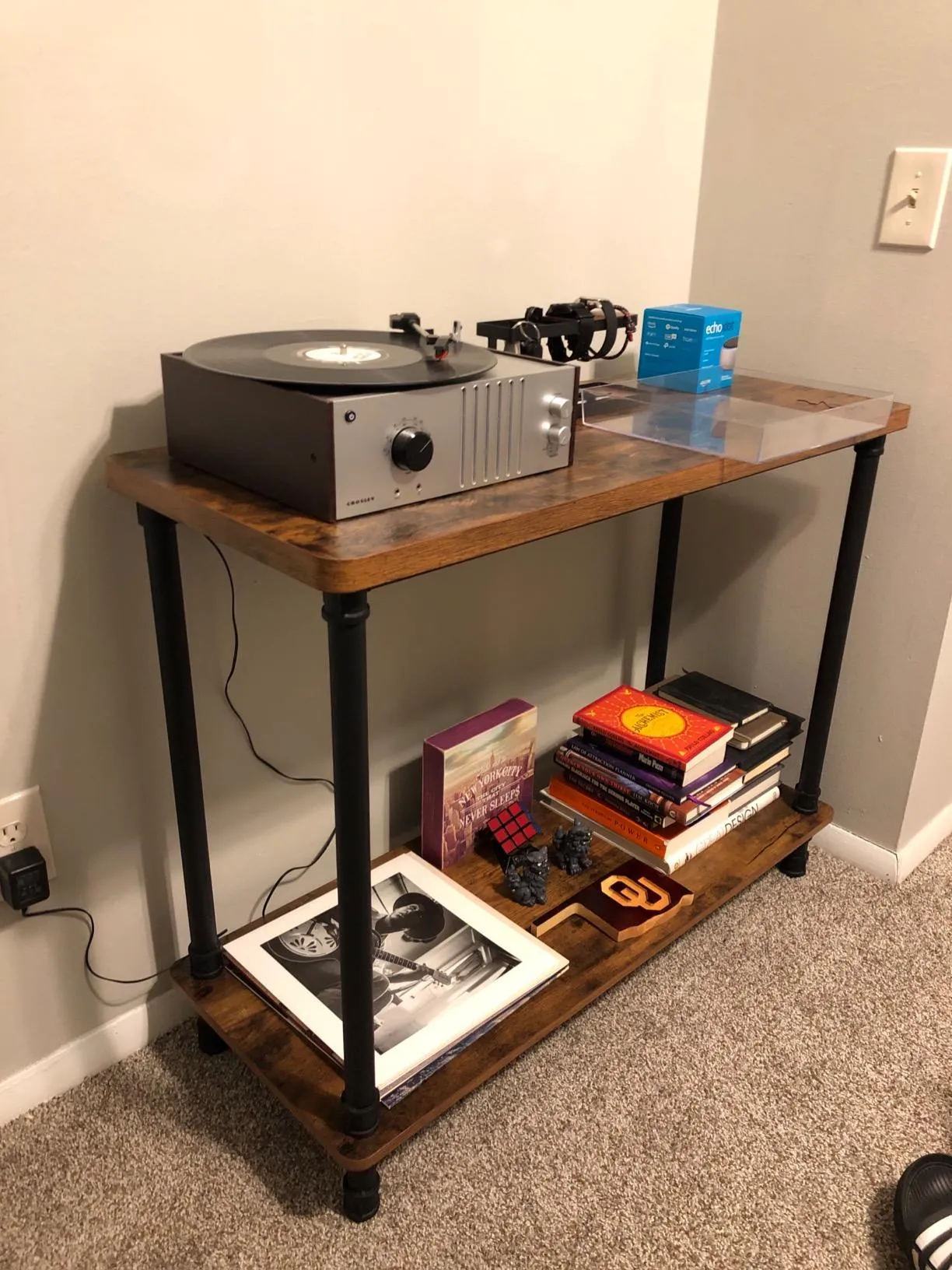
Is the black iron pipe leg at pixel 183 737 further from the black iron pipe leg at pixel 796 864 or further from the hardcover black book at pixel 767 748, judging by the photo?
the black iron pipe leg at pixel 796 864

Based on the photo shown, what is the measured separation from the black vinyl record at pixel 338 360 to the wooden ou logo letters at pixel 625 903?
2.24 ft

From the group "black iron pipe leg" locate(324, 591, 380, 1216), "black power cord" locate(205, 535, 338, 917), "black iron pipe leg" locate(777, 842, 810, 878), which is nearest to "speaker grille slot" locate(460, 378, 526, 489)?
"black iron pipe leg" locate(324, 591, 380, 1216)

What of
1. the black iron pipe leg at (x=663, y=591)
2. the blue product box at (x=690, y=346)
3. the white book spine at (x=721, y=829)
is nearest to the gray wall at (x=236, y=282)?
the blue product box at (x=690, y=346)

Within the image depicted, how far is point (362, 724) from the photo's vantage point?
78cm

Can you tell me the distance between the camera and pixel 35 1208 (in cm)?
98

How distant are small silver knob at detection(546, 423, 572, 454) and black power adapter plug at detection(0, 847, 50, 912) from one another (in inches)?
25.4

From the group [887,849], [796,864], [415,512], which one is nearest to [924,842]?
[887,849]

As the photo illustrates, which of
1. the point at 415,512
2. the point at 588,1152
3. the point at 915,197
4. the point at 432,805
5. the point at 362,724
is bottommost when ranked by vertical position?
the point at 588,1152

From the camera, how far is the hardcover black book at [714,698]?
1445 mm

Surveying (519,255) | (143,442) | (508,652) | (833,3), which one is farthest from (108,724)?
(833,3)

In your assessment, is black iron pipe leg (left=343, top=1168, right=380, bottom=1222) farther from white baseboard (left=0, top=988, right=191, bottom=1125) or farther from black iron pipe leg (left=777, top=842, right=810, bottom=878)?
black iron pipe leg (left=777, top=842, right=810, bottom=878)

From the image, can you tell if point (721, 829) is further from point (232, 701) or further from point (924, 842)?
A: point (232, 701)

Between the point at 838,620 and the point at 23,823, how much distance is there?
3.43 feet

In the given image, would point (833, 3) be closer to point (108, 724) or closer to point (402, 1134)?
point (108, 724)
